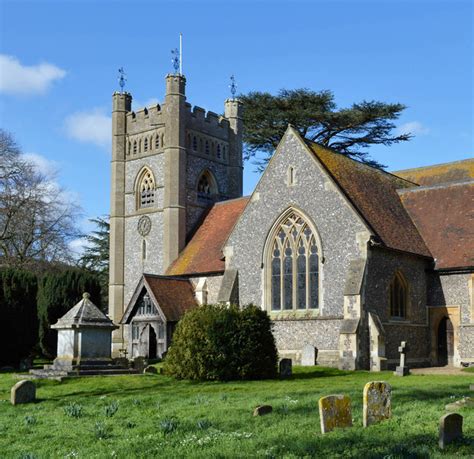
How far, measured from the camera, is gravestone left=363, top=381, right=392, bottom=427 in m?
11.6

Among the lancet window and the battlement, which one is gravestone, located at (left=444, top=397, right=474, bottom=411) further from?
the battlement

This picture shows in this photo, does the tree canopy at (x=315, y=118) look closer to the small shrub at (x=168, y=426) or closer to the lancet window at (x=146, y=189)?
the lancet window at (x=146, y=189)

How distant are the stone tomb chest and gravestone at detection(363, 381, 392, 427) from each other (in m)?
13.5

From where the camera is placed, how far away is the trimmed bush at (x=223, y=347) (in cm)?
2166

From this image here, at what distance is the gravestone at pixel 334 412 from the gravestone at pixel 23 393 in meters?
8.23

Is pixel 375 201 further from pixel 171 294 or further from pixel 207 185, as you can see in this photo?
pixel 207 185

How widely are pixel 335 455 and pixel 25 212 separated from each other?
37657 mm

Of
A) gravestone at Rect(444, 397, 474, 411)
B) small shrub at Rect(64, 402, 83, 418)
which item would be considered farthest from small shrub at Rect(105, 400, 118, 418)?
gravestone at Rect(444, 397, 474, 411)

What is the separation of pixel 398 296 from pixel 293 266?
420cm

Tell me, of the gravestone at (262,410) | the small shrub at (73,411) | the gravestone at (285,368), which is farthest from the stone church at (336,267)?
the small shrub at (73,411)

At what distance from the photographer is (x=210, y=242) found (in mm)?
36219

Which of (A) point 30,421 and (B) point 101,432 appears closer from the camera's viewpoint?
(B) point 101,432

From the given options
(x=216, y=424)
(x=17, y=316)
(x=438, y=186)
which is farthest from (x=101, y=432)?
(x=438, y=186)

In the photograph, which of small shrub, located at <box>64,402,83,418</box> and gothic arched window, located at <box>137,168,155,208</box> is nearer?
small shrub, located at <box>64,402,83,418</box>
